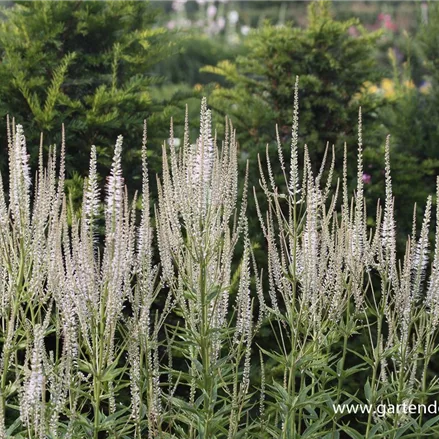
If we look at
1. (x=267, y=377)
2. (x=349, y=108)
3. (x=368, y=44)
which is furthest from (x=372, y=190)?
(x=267, y=377)

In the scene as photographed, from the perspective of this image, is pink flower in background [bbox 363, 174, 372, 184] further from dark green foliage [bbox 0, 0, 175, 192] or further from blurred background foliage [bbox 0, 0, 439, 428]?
dark green foliage [bbox 0, 0, 175, 192]

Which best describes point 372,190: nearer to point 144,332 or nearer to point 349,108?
point 349,108

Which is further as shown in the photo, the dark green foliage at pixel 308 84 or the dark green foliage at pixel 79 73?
the dark green foliage at pixel 308 84

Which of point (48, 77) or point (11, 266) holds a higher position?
point (48, 77)

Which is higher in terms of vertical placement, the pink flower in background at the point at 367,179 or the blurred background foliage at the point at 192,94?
the blurred background foliage at the point at 192,94

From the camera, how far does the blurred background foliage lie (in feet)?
17.1

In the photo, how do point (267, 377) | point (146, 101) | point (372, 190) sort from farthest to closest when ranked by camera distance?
point (372, 190), point (146, 101), point (267, 377)

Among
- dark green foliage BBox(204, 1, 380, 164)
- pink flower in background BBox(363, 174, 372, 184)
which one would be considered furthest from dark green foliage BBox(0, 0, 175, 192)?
pink flower in background BBox(363, 174, 372, 184)

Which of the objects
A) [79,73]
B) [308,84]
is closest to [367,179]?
[308,84]

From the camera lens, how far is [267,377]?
5.00m

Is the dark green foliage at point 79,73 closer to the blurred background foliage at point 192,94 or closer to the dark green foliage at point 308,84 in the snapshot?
the blurred background foliage at point 192,94

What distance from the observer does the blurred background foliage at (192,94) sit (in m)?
5.20

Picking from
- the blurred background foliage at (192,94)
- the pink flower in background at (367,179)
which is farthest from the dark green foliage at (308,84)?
the pink flower in background at (367,179)

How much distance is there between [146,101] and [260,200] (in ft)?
3.23
